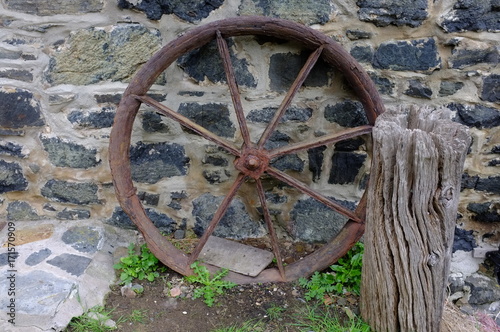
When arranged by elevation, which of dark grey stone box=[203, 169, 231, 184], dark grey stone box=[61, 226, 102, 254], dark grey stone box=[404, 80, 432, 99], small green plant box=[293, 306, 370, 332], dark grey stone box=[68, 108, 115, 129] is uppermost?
dark grey stone box=[404, 80, 432, 99]

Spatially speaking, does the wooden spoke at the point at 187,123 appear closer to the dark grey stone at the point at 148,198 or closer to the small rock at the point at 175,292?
the dark grey stone at the point at 148,198

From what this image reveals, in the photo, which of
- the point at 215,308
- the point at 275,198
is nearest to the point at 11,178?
the point at 215,308

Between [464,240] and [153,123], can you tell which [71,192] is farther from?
[464,240]

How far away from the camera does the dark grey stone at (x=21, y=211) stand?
2.78 meters

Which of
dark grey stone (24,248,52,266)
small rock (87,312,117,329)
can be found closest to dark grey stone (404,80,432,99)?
small rock (87,312,117,329)

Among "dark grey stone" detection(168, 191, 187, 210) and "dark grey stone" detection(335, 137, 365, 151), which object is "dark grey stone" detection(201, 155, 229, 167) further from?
"dark grey stone" detection(335, 137, 365, 151)

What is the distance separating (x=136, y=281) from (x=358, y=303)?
1128 millimetres

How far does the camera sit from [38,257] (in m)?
2.51

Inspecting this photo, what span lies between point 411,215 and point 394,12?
102cm

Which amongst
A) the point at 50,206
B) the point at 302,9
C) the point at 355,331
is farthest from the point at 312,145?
the point at 50,206

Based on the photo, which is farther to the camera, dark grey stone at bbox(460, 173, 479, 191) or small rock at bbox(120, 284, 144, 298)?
dark grey stone at bbox(460, 173, 479, 191)

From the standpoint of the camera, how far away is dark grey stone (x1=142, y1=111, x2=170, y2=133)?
2574 mm

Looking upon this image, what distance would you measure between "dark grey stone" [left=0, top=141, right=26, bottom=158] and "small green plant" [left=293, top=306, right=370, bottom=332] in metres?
1.72

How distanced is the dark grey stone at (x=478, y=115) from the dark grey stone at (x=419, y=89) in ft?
0.43
